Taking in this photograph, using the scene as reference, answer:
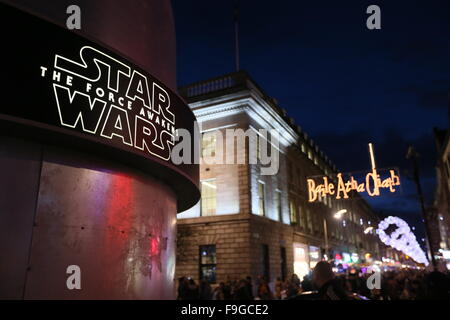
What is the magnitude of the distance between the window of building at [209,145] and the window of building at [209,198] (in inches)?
79.6

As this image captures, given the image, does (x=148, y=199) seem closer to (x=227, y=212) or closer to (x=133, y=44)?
(x=133, y=44)

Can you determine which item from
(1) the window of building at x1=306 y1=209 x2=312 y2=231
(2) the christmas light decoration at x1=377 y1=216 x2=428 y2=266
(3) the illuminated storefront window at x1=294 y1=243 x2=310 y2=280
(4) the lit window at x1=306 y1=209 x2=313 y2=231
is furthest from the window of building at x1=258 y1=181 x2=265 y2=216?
(4) the lit window at x1=306 y1=209 x2=313 y2=231

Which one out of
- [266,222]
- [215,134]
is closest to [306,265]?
[266,222]

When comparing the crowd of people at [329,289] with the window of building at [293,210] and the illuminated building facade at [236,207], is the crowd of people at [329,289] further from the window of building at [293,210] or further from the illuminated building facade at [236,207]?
the window of building at [293,210]

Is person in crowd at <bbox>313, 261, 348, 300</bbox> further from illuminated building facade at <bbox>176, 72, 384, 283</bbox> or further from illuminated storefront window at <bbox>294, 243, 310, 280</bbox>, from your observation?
illuminated storefront window at <bbox>294, 243, 310, 280</bbox>

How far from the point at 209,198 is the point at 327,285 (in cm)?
2169

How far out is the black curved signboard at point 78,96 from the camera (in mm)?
3910

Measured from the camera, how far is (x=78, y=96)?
443 centimetres

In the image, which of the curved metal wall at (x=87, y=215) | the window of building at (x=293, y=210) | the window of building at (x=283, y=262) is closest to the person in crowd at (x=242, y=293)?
the curved metal wall at (x=87, y=215)

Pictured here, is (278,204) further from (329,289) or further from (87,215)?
(87,215)

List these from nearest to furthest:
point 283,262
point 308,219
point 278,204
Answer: point 283,262, point 278,204, point 308,219

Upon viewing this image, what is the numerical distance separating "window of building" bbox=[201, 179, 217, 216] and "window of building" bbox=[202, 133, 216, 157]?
2.02m

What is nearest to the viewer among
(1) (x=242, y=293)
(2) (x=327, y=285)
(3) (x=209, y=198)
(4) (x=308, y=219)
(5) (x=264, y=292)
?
(2) (x=327, y=285)

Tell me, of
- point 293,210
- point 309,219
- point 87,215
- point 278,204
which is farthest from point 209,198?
point 87,215
